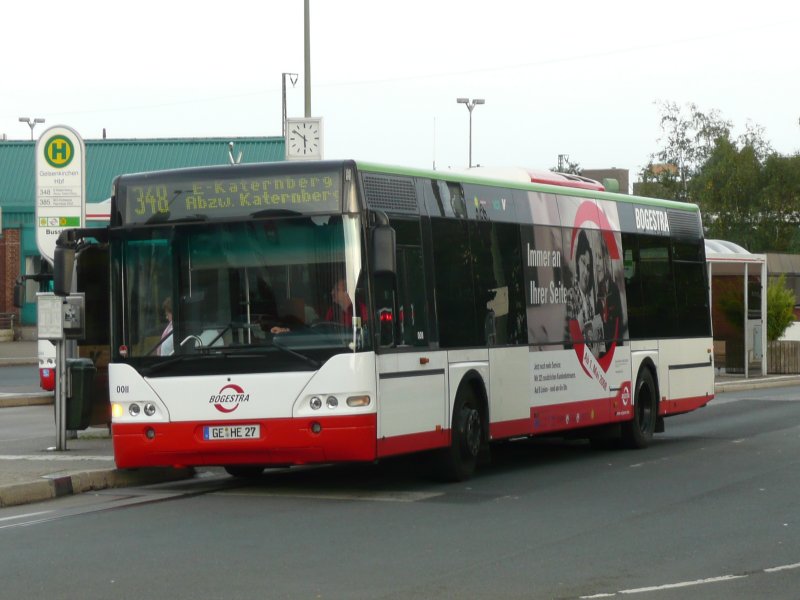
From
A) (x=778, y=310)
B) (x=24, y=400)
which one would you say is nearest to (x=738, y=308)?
(x=778, y=310)

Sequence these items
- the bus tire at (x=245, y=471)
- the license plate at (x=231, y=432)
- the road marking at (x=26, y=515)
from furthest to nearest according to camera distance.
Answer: the bus tire at (x=245, y=471), the license plate at (x=231, y=432), the road marking at (x=26, y=515)

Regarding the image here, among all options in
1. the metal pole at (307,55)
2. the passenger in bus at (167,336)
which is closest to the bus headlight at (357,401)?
the passenger in bus at (167,336)

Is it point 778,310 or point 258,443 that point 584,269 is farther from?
point 778,310

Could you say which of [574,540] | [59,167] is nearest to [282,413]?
[574,540]

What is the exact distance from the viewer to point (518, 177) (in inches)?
680

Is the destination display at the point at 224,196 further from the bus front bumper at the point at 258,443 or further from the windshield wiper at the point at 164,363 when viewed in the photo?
the bus front bumper at the point at 258,443

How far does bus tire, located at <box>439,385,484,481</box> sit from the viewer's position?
1419 centimetres

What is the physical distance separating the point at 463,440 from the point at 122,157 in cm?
4873

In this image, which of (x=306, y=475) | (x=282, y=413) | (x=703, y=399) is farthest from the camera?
(x=703, y=399)

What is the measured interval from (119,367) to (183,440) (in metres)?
0.92

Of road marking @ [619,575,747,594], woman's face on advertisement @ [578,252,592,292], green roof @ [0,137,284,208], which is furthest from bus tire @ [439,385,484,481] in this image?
green roof @ [0,137,284,208]

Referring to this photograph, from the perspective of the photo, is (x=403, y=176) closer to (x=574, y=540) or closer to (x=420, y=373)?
(x=420, y=373)

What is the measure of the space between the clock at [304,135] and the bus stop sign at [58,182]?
8.79 metres

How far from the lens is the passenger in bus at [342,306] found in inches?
506
